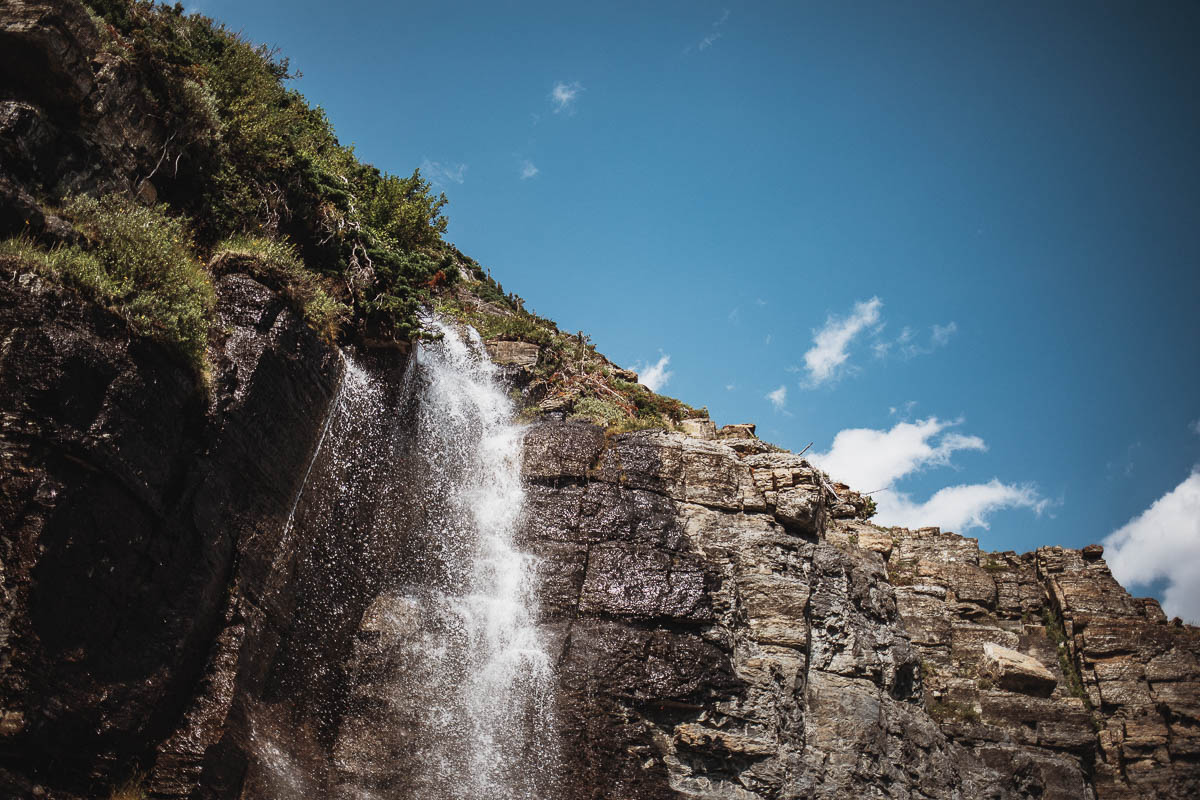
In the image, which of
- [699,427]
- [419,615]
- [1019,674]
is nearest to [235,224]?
[419,615]

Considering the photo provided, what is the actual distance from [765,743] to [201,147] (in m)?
14.9

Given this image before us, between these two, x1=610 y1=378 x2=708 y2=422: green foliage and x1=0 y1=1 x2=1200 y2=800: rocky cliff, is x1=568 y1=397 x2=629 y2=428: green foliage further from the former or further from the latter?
x1=610 y1=378 x2=708 y2=422: green foliage

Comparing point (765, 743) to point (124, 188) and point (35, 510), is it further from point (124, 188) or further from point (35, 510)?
point (124, 188)

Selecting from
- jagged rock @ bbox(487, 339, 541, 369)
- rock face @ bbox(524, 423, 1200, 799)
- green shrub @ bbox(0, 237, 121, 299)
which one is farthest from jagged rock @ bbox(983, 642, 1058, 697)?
green shrub @ bbox(0, 237, 121, 299)

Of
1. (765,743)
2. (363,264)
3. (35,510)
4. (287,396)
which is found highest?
(363,264)

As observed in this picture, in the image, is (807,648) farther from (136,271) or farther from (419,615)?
(136,271)

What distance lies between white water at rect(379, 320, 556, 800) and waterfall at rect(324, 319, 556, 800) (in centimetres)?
2

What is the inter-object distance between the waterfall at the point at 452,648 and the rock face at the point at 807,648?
1.88 ft

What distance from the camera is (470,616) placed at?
493 inches

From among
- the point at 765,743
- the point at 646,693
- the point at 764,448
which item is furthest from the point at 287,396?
the point at 764,448

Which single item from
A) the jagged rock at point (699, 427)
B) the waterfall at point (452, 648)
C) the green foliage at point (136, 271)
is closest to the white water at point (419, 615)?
the waterfall at point (452, 648)

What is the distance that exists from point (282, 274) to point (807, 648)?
38.7ft

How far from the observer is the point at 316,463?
477 inches

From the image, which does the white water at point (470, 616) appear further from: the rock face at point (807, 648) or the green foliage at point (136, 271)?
the green foliage at point (136, 271)
